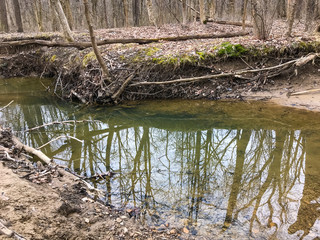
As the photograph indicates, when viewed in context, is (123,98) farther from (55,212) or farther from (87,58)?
(55,212)

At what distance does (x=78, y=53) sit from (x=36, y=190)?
9.84 metres

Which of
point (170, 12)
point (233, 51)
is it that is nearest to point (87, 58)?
point (233, 51)

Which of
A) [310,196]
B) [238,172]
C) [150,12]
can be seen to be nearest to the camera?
[310,196]

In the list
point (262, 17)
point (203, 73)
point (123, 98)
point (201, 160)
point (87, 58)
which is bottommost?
point (201, 160)

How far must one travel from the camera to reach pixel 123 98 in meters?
10.2

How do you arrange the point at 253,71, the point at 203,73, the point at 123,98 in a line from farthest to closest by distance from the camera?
the point at 203,73 → the point at 123,98 → the point at 253,71

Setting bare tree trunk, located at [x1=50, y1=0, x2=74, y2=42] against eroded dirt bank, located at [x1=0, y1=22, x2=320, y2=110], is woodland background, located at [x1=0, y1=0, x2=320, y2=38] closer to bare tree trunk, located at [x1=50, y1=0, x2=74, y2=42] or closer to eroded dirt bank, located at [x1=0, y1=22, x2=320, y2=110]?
bare tree trunk, located at [x1=50, y1=0, x2=74, y2=42]

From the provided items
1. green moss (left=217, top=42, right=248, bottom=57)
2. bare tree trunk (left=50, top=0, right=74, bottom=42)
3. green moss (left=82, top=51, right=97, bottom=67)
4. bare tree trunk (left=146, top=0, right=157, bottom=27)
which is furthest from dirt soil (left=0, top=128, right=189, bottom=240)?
bare tree trunk (left=146, top=0, right=157, bottom=27)

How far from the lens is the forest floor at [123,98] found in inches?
117

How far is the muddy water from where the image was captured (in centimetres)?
375

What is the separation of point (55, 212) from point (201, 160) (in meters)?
3.48

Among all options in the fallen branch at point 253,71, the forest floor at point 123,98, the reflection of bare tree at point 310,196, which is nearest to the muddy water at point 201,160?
the reflection of bare tree at point 310,196

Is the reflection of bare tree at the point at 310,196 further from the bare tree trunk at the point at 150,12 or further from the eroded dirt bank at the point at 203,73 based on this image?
the bare tree trunk at the point at 150,12

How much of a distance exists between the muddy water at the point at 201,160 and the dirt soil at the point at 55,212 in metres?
0.35
